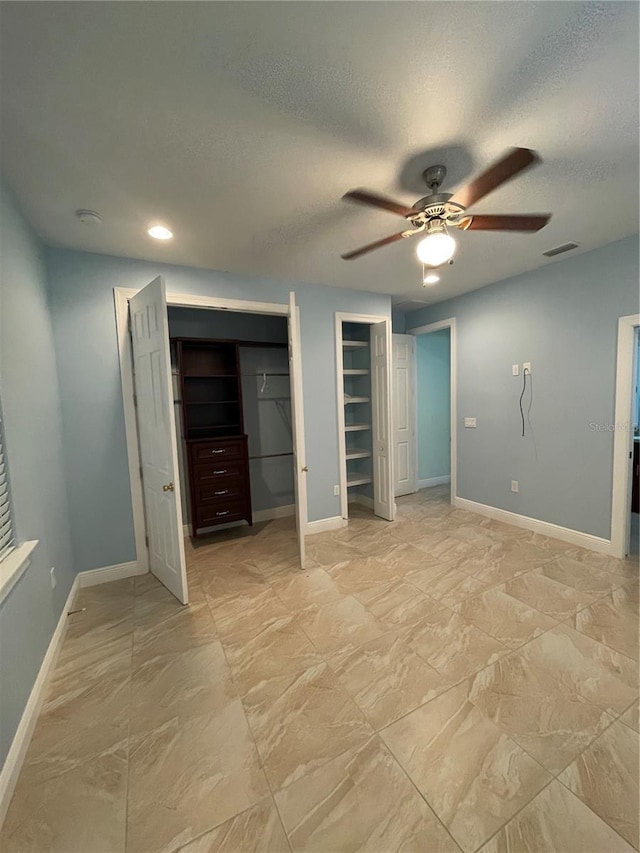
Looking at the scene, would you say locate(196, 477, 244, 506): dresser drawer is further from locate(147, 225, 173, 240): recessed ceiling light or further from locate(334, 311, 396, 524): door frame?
locate(147, 225, 173, 240): recessed ceiling light

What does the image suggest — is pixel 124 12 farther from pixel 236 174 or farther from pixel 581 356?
pixel 581 356

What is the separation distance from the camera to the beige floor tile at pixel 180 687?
5.38 feet

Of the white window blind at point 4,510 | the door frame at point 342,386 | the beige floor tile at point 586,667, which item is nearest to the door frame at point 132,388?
the door frame at point 342,386

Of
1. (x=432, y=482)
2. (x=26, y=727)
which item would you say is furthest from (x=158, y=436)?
(x=432, y=482)

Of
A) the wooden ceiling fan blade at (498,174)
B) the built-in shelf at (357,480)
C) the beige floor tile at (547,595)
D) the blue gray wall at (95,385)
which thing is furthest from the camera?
the built-in shelf at (357,480)

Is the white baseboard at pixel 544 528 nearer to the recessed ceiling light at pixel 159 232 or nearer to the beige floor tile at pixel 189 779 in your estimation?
the beige floor tile at pixel 189 779

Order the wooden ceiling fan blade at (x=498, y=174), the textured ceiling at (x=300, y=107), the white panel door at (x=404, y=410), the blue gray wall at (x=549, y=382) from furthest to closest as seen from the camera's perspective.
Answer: the white panel door at (x=404, y=410) → the blue gray wall at (x=549, y=382) → the wooden ceiling fan blade at (x=498, y=174) → the textured ceiling at (x=300, y=107)

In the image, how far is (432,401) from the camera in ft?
17.2

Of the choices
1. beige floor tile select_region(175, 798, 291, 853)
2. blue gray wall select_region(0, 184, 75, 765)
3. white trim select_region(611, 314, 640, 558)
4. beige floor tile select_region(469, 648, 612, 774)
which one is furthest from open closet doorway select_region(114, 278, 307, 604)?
white trim select_region(611, 314, 640, 558)

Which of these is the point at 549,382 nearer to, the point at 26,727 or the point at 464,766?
the point at 464,766

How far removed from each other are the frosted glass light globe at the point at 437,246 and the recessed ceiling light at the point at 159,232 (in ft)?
5.58

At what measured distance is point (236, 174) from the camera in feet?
5.90

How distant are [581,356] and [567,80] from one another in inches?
94.9

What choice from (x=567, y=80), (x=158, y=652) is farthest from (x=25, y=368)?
(x=567, y=80)
